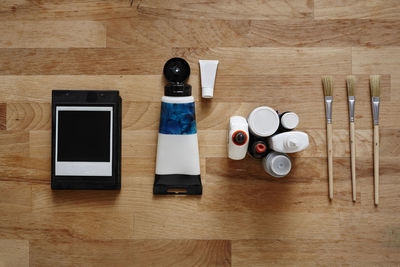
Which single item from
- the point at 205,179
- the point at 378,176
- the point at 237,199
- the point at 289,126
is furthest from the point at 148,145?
the point at 378,176

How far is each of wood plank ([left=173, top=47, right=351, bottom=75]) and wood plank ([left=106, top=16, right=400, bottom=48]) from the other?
0.02 metres

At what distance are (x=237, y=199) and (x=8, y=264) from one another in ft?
2.58

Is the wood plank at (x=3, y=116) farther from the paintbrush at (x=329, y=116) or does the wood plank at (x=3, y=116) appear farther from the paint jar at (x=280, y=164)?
the paintbrush at (x=329, y=116)

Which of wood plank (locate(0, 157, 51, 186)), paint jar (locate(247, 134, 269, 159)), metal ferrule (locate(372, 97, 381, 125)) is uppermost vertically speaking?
metal ferrule (locate(372, 97, 381, 125))

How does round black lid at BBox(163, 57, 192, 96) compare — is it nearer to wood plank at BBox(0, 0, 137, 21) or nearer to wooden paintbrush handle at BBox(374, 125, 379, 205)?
wood plank at BBox(0, 0, 137, 21)

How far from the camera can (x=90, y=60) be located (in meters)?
0.95

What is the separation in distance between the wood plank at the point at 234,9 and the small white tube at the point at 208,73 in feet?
0.50

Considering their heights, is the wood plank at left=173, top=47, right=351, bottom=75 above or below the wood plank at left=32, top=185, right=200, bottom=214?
above

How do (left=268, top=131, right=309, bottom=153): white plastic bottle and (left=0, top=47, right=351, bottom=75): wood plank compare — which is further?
(left=0, top=47, right=351, bottom=75): wood plank

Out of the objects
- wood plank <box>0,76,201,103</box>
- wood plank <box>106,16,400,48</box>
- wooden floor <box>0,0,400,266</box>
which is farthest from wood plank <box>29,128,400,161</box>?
wood plank <box>106,16,400,48</box>

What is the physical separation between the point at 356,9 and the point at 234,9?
15.6 inches

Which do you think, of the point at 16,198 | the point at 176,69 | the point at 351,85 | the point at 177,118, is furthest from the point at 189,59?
the point at 16,198

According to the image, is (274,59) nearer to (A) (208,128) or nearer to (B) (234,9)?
(B) (234,9)

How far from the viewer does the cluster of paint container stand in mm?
814
